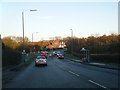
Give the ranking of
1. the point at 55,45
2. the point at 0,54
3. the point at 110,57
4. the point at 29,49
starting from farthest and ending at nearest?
the point at 55,45 → the point at 29,49 → the point at 110,57 → the point at 0,54

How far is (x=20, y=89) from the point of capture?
11.2 meters

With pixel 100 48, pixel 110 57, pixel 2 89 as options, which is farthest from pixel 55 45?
pixel 2 89

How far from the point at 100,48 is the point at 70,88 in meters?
47.4

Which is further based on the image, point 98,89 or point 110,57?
point 110,57

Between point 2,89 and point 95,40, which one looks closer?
point 2,89

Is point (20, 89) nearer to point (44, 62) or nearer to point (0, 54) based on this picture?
point (0, 54)

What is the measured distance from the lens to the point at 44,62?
35.4m

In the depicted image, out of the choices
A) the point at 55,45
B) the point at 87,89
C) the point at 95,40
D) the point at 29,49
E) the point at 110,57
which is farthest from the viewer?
the point at 55,45

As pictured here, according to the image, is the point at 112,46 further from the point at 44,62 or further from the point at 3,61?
the point at 3,61

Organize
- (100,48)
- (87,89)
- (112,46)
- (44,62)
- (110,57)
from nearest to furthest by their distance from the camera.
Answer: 1. (87,89)
2. (44,62)
3. (110,57)
4. (112,46)
5. (100,48)

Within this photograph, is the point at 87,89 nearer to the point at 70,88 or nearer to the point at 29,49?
the point at 70,88

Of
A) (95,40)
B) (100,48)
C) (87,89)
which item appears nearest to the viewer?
(87,89)

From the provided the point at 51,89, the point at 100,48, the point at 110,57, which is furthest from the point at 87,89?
the point at 100,48

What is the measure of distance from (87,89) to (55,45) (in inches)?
6960
